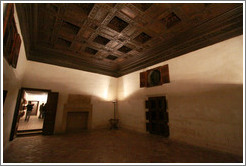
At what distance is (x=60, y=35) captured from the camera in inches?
193

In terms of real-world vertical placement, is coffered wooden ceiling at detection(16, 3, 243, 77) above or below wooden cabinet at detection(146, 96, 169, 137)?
above

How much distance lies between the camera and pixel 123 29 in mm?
4504

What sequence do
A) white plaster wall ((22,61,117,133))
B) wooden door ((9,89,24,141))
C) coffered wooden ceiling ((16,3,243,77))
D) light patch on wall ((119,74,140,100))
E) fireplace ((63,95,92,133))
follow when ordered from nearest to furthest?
coffered wooden ceiling ((16,3,243,77)) < wooden door ((9,89,24,141)) < white plaster wall ((22,61,117,133)) < fireplace ((63,95,92,133)) < light patch on wall ((119,74,140,100))

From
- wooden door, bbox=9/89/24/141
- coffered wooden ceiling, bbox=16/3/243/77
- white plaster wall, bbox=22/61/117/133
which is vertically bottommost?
wooden door, bbox=9/89/24/141

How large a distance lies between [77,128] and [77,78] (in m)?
3.01

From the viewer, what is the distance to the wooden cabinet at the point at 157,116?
17.4 ft

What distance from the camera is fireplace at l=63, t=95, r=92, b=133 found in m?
6.30

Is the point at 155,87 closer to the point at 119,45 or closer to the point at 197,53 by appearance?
the point at 197,53

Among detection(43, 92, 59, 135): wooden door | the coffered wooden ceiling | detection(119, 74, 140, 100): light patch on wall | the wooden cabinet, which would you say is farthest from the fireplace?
the wooden cabinet

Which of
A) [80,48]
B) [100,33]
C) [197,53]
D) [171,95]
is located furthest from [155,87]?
[80,48]

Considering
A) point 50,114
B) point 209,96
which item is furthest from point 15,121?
point 209,96

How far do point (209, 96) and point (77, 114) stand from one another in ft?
21.9

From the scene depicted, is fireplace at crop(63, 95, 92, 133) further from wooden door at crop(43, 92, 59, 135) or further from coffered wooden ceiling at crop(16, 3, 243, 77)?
coffered wooden ceiling at crop(16, 3, 243, 77)

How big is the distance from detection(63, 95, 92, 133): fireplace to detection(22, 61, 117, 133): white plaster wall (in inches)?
9.4
